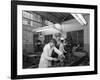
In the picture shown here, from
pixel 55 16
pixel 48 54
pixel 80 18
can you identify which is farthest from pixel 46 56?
pixel 80 18

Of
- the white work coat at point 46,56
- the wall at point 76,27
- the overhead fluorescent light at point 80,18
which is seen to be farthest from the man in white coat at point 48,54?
the overhead fluorescent light at point 80,18

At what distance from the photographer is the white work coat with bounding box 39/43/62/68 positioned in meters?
1.62

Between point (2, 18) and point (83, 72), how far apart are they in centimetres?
115

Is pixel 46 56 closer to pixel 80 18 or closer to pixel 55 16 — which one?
pixel 55 16

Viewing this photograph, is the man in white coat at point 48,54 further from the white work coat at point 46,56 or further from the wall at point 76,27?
the wall at point 76,27

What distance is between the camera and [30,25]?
5.20 ft

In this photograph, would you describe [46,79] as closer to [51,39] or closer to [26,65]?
[26,65]

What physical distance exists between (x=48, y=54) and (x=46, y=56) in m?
0.03

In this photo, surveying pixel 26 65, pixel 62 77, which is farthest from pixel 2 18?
pixel 62 77

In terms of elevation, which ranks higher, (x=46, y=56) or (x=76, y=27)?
(x=76, y=27)

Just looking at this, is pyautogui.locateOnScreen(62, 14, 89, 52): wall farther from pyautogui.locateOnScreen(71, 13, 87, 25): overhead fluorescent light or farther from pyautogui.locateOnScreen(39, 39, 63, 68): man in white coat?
pyautogui.locateOnScreen(39, 39, 63, 68): man in white coat

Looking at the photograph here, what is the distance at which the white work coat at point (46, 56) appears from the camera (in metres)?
1.62

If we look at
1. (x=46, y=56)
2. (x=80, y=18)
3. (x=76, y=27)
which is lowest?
(x=46, y=56)

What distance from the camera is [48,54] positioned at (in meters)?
1.64
